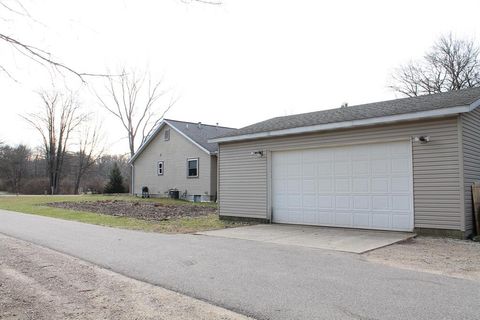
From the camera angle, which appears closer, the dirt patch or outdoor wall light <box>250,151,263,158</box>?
the dirt patch

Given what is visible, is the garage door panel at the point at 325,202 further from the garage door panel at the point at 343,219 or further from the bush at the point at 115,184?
the bush at the point at 115,184

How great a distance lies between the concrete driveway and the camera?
868 centimetres

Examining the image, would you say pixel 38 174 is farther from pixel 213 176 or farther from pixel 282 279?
pixel 282 279

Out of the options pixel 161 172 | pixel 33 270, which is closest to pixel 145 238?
pixel 33 270

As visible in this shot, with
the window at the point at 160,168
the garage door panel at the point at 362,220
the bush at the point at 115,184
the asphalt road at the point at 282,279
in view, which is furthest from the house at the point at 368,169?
the bush at the point at 115,184

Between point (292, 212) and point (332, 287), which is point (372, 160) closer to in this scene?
point (292, 212)

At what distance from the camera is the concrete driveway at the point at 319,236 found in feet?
28.5

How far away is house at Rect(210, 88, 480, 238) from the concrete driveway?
0.57 metres

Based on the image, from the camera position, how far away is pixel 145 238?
10.2 m

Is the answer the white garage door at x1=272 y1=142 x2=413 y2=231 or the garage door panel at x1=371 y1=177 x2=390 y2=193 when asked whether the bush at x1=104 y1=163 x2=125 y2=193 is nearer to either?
the white garage door at x1=272 y1=142 x2=413 y2=231

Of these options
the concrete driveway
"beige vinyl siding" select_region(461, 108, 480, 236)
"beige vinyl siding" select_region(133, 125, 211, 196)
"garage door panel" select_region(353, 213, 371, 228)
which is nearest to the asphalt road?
the concrete driveway

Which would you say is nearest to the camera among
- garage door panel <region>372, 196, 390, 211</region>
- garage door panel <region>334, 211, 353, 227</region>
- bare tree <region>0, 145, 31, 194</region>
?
garage door panel <region>372, 196, 390, 211</region>

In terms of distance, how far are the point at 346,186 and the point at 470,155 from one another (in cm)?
321

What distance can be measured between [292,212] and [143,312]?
28.1 ft
